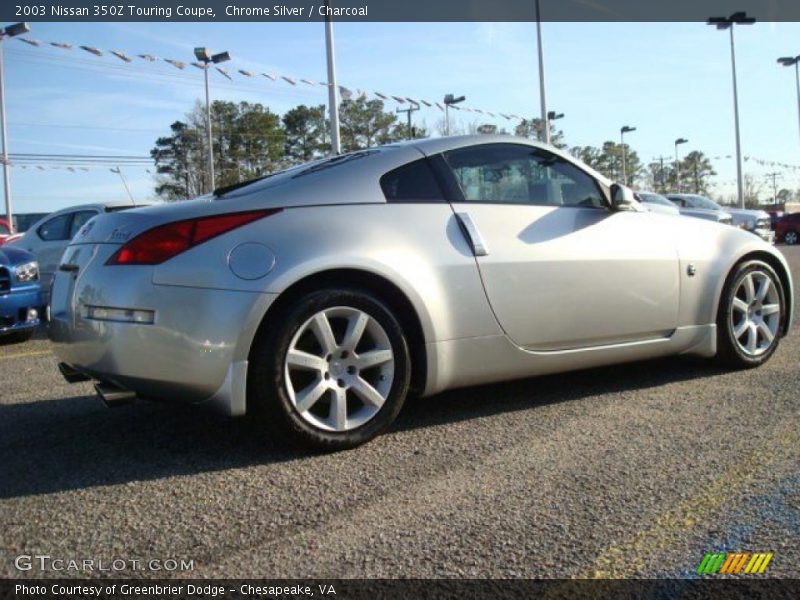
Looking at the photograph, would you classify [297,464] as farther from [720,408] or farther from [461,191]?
[720,408]

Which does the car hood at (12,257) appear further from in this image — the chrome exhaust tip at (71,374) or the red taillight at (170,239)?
the red taillight at (170,239)

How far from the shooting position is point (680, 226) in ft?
13.9

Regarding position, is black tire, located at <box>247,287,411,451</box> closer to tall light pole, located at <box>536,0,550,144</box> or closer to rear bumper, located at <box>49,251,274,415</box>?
rear bumper, located at <box>49,251,274,415</box>

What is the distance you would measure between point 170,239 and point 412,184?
3.87ft

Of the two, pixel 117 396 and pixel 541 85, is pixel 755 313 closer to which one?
pixel 117 396

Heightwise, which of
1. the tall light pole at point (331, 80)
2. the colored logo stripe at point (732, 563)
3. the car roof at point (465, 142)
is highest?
the tall light pole at point (331, 80)

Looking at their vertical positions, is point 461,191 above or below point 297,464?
above

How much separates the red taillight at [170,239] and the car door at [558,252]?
3.82ft

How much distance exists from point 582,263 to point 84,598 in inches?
108

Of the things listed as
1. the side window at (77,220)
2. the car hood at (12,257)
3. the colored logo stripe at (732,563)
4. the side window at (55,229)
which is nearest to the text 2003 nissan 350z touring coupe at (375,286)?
the colored logo stripe at (732,563)

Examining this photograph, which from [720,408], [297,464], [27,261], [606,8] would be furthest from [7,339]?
[606,8]

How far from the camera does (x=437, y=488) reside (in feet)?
8.69

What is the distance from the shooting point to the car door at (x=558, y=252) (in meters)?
3.51

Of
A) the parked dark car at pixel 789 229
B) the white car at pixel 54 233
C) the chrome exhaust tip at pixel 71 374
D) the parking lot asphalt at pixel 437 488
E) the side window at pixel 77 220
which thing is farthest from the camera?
the parked dark car at pixel 789 229
